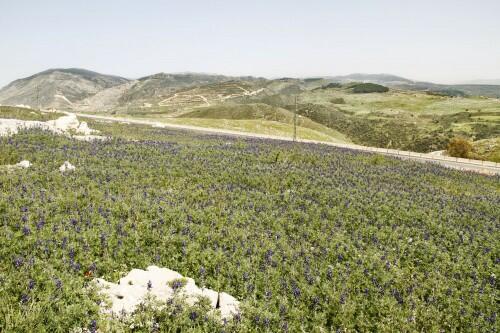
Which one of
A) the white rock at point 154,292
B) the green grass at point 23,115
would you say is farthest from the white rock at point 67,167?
the green grass at point 23,115

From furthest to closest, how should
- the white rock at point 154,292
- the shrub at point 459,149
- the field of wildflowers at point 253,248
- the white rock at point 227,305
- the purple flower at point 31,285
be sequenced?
the shrub at point 459,149 → the white rock at point 227,305 → the white rock at point 154,292 → the field of wildflowers at point 253,248 → the purple flower at point 31,285

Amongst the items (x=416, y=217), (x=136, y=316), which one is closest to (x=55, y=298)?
(x=136, y=316)

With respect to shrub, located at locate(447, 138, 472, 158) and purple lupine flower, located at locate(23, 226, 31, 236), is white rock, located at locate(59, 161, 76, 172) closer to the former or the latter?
purple lupine flower, located at locate(23, 226, 31, 236)

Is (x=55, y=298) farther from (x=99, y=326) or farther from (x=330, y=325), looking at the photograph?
(x=330, y=325)

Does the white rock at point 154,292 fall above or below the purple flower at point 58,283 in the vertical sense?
below

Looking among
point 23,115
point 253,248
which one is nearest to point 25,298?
point 253,248

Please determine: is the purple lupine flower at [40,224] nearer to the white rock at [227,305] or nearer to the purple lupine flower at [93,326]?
the purple lupine flower at [93,326]

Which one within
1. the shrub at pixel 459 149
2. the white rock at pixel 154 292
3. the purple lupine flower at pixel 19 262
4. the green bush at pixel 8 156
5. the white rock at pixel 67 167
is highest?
the green bush at pixel 8 156

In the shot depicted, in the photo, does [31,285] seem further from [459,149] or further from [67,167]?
[459,149]
